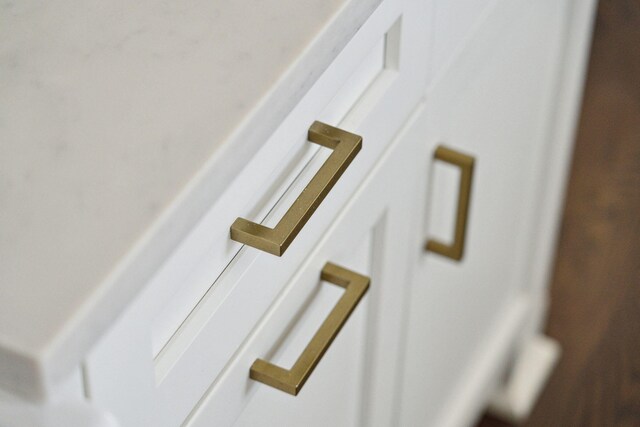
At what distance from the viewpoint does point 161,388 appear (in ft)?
1.82

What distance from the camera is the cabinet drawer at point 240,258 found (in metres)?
0.52

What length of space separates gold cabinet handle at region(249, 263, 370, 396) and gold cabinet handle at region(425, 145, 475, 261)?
0.61 ft

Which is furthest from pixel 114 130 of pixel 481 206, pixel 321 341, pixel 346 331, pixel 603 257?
pixel 603 257

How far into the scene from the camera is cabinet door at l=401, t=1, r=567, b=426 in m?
0.91

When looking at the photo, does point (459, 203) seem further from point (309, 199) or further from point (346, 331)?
point (309, 199)

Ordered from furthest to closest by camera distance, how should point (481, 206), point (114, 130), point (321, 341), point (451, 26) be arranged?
point (481, 206) < point (451, 26) < point (321, 341) < point (114, 130)

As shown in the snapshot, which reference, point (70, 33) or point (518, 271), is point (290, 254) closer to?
point (70, 33)

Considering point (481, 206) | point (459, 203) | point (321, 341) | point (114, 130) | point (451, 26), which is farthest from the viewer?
point (481, 206)

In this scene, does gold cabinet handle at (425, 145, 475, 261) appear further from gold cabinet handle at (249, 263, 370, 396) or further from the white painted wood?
gold cabinet handle at (249, 263, 370, 396)

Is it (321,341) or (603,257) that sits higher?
(603,257)

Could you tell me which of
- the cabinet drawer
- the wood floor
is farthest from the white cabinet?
the wood floor

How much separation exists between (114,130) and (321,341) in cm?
25

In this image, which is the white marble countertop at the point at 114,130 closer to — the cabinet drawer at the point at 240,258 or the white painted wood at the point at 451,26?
the cabinet drawer at the point at 240,258

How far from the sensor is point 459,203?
929mm
